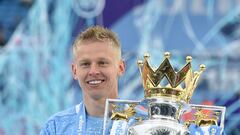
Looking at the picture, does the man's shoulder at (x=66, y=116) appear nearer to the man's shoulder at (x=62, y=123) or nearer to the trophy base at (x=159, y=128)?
the man's shoulder at (x=62, y=123)

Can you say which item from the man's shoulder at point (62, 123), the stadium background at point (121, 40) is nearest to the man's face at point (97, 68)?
the man's shoulder at point (62, 123)

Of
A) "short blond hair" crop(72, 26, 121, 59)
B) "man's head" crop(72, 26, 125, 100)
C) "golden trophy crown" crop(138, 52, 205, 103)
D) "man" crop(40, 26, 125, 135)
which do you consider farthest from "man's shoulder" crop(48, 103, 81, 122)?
"golden trophy crown" crop(138, 52, 205, 103)

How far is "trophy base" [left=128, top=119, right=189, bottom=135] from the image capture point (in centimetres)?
283

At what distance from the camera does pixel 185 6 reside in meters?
5.25

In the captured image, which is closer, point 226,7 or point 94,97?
point 94,97

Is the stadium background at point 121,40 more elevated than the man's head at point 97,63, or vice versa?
the stadium background at point 121,40

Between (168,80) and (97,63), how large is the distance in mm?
271

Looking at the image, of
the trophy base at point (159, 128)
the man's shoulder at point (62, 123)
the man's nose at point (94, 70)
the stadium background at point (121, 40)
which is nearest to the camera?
the trophy base at point (159, 128)

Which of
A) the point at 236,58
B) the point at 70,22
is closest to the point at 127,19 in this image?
the point at 70,22

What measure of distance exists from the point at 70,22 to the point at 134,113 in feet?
7.92

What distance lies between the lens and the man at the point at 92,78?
301 centimetres

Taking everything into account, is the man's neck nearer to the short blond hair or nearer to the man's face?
the man's face

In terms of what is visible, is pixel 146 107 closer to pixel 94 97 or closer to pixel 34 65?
pixel 94 97

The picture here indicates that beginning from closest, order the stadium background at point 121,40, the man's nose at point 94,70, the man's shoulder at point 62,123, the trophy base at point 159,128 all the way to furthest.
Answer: the trophy base at point 159,128, the man's nose at point 94,70, the man's shoulder at point 62,123, the stadium background at point 121,40
